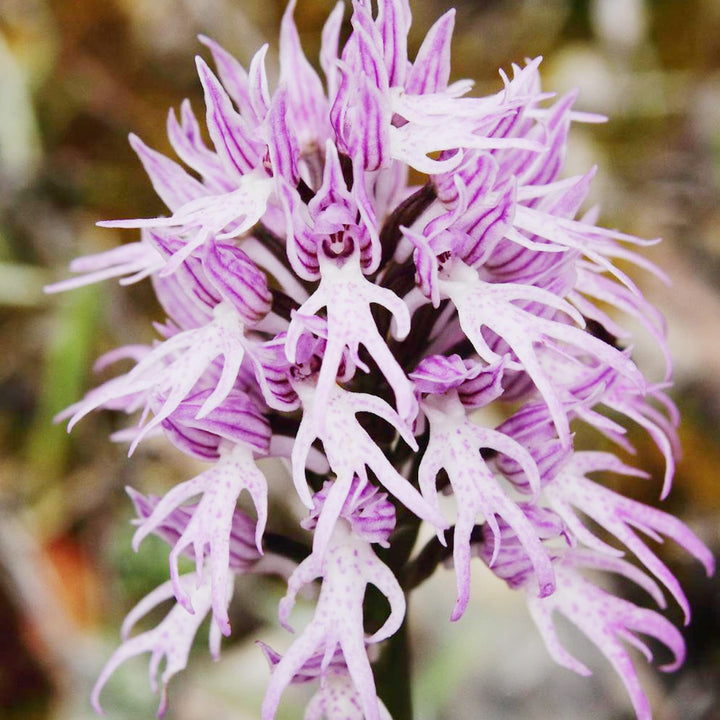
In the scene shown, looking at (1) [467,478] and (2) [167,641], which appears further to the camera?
(2) [167,641]

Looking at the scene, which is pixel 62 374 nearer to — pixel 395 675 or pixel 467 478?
pixel 395 675

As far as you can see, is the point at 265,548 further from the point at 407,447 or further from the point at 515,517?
the point at 515,517

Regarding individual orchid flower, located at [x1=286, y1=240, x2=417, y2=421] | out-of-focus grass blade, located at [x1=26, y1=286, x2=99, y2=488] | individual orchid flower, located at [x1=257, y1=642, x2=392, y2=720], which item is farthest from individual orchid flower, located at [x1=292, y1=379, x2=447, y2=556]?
out-of-focus grass blade, located at [x1=26, y1=286, x2=99, y2=488]

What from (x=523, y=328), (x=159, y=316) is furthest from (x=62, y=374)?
(x=523, y=328)

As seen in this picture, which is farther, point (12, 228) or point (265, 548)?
point (12, 228)

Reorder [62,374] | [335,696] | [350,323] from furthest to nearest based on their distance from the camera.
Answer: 1. [62,374]
2. [335,696]
3. [350,323]

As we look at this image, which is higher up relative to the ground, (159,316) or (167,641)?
(167,641)

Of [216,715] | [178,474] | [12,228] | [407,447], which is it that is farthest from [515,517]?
[12,228]

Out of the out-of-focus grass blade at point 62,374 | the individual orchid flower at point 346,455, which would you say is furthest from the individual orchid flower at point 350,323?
the out-of-focus grass blade at point 62,374

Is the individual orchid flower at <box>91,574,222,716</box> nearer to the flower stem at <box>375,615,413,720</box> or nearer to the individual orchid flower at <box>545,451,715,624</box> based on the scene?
the flower stem at <box>375,615,413,720</box>
